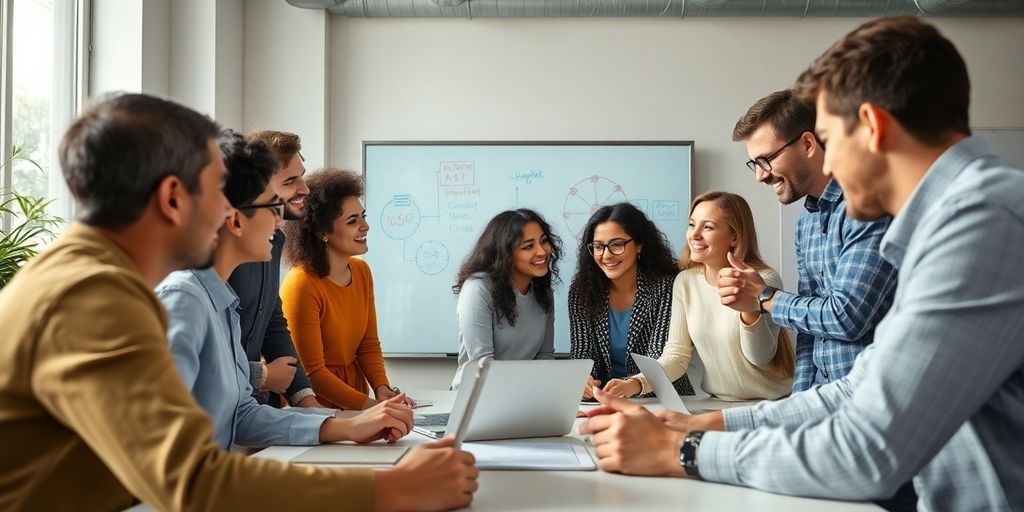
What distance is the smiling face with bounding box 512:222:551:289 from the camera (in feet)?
11.2

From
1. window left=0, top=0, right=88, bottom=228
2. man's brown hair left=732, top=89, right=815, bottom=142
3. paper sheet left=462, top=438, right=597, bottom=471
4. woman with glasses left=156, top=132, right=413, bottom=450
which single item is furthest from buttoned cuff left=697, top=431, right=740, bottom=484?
window left=0, top=0, right=88, bottom=228

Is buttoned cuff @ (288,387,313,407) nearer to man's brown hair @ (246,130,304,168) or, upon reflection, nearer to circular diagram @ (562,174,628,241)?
man's brown hair @ (246,130,304,168)

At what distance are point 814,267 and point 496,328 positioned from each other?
1318 mm

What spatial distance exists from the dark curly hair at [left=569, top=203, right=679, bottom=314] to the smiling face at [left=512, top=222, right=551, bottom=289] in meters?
0.19

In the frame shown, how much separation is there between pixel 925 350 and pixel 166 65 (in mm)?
3975

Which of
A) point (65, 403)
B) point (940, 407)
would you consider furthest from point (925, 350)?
point (65, 403)

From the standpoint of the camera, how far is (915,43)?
1231mm

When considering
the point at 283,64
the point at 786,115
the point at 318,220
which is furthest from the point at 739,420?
the point at 283,64

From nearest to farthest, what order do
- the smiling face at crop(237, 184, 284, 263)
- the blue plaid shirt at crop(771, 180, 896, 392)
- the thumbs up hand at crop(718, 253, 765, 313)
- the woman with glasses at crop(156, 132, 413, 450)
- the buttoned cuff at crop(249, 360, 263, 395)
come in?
1. the woman with glasses at crop(156, 132, 413, 450)
2. the smiling face at crop(237, 184, 284, 263)
3. the blue plaid shirt at crop(771, 180, 896, 392)
4. the buttoned cuff at crop(249, 360, 263, 395)
5. the thumbs up hand at crop(718, 253, 765, 313)

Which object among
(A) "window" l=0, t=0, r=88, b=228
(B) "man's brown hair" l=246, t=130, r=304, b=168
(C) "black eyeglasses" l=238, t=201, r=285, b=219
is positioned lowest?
(C) "black eyeglasses" l=238, t=201, r=285, b=219

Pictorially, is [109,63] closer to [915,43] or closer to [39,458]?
[39,458]

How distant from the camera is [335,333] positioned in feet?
10.1

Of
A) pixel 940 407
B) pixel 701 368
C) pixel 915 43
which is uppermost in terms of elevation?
pixel 915 43

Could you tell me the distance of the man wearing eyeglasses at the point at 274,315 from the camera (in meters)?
2.46
